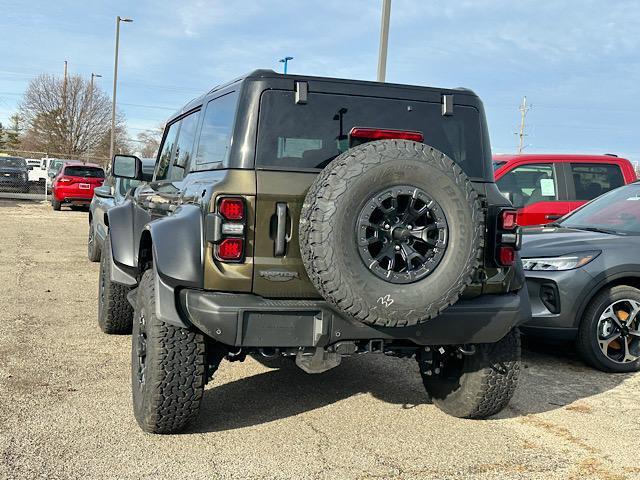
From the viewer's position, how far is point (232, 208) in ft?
11.0

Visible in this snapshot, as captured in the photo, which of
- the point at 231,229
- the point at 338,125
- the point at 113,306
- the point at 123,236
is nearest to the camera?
the point at 231,229

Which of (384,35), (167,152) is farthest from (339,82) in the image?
(384,35)

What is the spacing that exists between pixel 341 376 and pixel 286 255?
6.49 feet

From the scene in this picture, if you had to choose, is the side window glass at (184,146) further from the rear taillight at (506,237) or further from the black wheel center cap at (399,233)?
the rear taillight at (506,237)

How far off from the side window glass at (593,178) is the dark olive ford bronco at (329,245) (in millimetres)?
4922

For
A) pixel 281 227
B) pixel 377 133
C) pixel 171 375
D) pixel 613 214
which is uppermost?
pixel 377 133

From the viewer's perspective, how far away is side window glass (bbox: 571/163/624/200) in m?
8.50

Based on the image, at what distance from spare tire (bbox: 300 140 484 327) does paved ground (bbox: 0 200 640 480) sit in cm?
89

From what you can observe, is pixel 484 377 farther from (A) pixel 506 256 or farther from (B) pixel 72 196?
(B) pixel 72 196

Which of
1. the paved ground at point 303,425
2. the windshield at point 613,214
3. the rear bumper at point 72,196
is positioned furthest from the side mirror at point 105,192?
the rear bumper at point 72,196

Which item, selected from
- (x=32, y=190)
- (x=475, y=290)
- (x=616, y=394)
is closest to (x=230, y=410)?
(x=475, y=290)

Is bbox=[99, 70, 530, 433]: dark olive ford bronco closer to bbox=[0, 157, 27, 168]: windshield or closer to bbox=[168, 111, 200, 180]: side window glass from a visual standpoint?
bbox=[168, 111, 200, 180]: side window glass

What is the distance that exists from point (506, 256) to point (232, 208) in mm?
1513

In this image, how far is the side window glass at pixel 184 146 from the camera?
4.52 m
